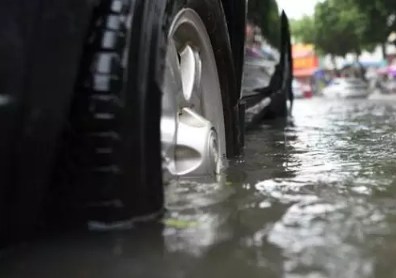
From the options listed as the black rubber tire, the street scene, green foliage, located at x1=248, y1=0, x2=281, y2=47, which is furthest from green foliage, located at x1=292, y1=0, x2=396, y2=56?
the black rubber tire

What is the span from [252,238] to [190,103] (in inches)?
43.2

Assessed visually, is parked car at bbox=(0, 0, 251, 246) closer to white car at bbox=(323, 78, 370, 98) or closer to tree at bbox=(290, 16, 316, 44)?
white car at bbox=(323, 78, 370, 98)

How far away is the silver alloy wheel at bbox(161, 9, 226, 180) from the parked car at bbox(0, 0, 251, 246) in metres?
0.38

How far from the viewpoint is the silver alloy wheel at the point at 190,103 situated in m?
2.20

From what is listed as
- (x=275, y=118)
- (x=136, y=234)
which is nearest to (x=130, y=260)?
(x=136, y=234)

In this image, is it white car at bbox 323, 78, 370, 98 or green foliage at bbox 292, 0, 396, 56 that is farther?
white car at bbox 323, 78, 370, 98

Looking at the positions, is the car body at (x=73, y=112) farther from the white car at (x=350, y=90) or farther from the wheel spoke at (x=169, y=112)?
the white car at (x=350, y=90)

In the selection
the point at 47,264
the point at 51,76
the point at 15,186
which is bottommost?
the point at 47,264

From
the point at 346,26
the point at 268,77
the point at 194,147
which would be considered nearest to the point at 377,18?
the point at 346,26

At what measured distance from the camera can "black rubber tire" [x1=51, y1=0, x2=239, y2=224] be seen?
60.7 inches

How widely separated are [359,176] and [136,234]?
3.97 feet

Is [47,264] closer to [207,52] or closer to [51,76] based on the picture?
[51,76]

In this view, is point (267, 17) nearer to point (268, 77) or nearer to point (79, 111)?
point (268, 77)

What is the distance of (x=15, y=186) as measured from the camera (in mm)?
1417
